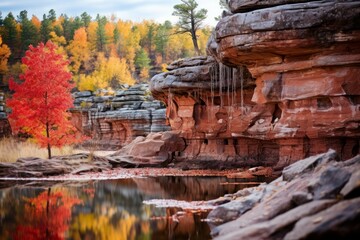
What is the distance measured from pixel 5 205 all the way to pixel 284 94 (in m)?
12.4

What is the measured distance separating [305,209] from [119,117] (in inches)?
1426

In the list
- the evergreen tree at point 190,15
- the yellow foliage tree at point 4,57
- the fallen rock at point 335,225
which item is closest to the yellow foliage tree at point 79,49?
the yellow foliage tree at point 4,57

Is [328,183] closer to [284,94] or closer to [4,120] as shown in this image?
[284,94]

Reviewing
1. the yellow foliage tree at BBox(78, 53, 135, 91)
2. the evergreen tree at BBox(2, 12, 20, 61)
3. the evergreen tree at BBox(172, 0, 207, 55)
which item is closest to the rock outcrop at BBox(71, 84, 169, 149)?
the evergreen tree at BBox(172, 0, 207, 55)

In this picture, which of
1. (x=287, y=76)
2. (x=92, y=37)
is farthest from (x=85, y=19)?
(x=287, y=76)

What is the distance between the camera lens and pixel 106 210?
14.4 meters

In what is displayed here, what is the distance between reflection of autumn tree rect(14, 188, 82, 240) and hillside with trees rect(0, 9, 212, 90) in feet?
180

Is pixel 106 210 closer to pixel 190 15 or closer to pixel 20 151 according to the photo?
pixel 20 151

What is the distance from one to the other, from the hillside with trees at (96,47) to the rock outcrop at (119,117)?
21416 mm

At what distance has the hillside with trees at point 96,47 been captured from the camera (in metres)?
76.1

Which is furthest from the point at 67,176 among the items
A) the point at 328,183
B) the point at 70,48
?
the point at 70,48

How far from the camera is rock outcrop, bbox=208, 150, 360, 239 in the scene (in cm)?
698

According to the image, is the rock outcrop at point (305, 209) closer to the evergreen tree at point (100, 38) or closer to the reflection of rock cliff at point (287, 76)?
the reflection of rock cliff at point (287, 76)

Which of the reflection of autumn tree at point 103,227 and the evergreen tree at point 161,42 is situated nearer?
the reflection of autumn tree at point 103,227
